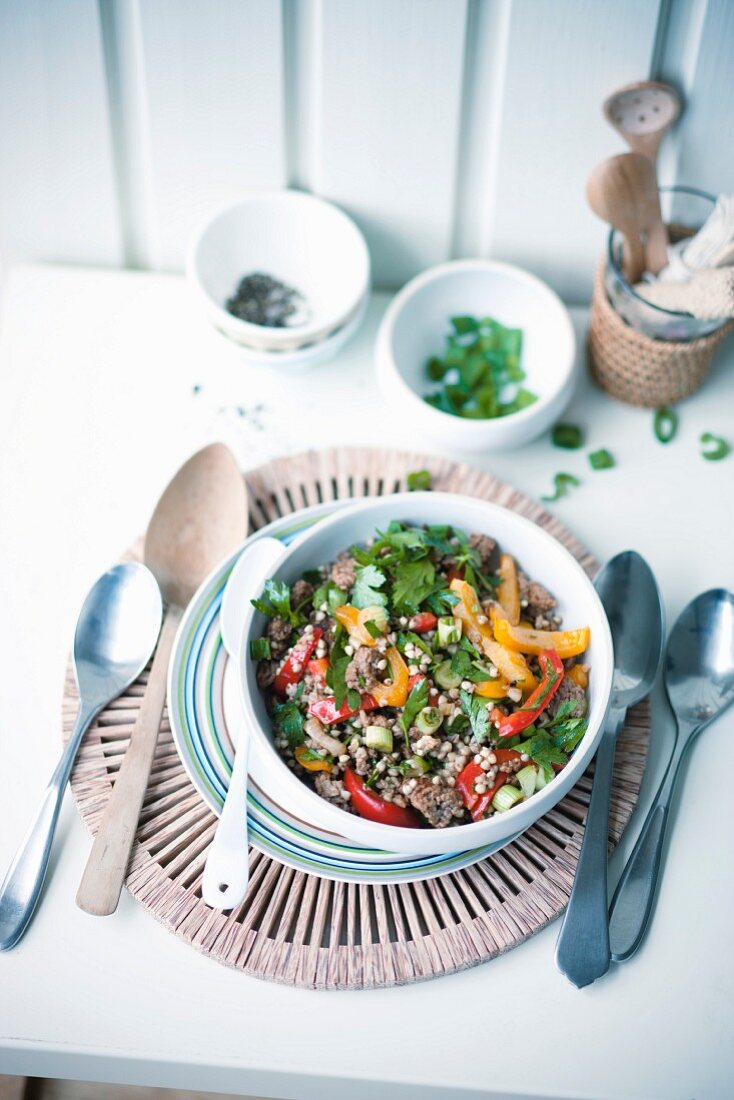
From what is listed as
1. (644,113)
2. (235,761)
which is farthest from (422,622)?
(644,113)

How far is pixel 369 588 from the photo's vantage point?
1508 millimetres

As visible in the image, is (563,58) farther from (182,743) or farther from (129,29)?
(182,743)

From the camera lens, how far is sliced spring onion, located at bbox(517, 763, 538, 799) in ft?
4.62

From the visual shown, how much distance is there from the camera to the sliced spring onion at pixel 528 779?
1.41 meters

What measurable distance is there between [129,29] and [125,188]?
1.06 ft

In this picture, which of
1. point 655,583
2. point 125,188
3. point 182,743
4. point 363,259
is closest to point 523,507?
point 655,583

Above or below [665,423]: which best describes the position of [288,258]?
above

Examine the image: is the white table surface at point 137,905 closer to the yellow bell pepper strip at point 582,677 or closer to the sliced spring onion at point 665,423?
the sliced spring onion at point 665,423

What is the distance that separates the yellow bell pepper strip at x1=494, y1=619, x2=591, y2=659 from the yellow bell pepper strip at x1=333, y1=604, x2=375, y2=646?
0.20 meters

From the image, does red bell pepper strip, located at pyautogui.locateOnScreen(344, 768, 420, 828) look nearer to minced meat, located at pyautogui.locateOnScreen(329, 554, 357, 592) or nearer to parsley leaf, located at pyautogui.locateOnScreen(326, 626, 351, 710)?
parsley leaf, located at pyautogui.locateOnScreen(326, 626, 351, 710)

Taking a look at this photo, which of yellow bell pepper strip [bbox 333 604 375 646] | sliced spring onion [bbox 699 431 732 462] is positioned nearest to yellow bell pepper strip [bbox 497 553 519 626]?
yellow bell pepper strip [bbox 333 604 375 646]

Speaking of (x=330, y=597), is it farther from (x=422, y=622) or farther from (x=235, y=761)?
(x=235, y=761)

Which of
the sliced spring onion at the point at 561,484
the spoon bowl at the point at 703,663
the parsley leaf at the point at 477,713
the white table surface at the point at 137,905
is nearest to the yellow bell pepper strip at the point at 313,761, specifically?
the parsley leaf at the point at 477,713

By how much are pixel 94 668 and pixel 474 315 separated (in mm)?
1031
